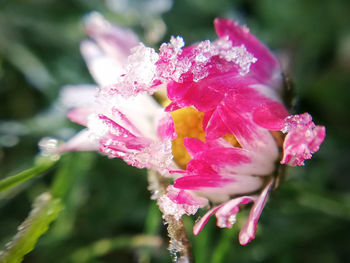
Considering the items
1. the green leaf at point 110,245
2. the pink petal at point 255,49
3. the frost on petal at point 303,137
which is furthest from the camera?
the green leaf at point 110,245

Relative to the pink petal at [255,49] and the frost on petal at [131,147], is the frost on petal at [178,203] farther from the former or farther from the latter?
the pink petal at [255,49]

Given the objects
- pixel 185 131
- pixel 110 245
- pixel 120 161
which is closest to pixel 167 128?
pixel 185 131

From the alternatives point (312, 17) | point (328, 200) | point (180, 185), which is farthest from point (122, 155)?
point (312, 17)

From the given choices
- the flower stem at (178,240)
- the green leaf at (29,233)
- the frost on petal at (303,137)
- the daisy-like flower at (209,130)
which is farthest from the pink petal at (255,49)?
the green leaf at (29,233)

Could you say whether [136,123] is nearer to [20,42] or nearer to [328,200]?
[328,200]

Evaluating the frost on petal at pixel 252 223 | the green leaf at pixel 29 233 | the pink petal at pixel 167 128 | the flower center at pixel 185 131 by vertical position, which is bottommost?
the green leaf at pixel 29 233

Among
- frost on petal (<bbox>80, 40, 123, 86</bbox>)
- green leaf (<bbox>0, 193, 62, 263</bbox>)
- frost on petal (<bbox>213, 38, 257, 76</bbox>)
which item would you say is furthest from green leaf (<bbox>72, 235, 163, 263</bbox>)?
frost on petal (<bbox>213, 38, 257, 76</bbox>)

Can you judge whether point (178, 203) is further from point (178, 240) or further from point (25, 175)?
point (25, 175)
